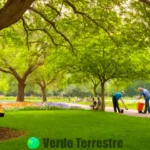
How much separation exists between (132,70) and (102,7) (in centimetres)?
931

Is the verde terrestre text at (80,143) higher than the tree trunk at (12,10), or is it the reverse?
the tree trunk at (12,10)

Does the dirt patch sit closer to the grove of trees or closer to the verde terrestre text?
the verde terrestre text

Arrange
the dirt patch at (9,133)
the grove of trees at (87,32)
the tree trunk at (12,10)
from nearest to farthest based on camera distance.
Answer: the tree trunk at (12,10)
the dirt patch at (9,133)
the grove of trees at (87,32)

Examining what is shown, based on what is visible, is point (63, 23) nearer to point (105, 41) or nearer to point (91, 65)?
point (105, 41)

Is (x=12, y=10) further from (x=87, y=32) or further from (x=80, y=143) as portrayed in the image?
(x=87, y=32)

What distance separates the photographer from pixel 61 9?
1457cm

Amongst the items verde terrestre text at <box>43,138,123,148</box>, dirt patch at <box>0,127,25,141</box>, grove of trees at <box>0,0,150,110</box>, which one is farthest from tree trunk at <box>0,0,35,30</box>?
verde terrestre text at <box>43,138,123,148</box>

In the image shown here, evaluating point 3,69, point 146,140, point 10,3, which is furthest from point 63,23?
point 3,69

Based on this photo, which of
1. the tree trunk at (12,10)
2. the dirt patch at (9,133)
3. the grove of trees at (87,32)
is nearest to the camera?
the tree trunk at (12,10)

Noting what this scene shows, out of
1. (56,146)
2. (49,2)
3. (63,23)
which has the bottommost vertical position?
(56,146)

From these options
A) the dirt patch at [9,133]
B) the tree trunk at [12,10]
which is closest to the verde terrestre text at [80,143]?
the dirt patch at [9,133]

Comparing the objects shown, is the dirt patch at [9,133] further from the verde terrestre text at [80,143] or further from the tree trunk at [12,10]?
the tree trunk at [12,10]

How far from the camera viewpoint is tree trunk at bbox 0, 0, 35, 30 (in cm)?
869

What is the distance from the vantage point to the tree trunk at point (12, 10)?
8688 mm
